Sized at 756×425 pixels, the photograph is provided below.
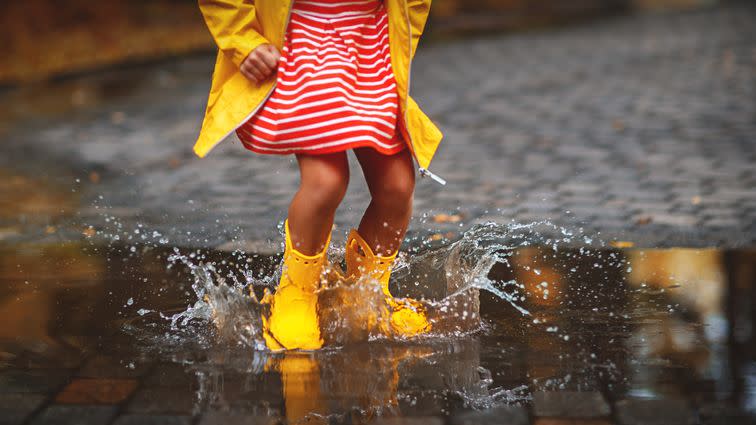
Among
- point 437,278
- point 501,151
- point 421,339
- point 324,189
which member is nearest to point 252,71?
point 324,189

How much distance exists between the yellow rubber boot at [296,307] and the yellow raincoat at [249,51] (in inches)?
16.6

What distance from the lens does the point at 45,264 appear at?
14.9 ft

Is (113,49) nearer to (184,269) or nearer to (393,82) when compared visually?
(184,269)

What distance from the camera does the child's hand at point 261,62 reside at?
3213 mm

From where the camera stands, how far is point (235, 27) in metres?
3.28

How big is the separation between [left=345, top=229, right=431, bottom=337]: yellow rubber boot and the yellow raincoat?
46 centimetres

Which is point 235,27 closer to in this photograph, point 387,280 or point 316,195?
point 316,195

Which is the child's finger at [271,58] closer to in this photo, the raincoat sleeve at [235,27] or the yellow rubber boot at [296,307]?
the raincoat sleeve at [235,27]

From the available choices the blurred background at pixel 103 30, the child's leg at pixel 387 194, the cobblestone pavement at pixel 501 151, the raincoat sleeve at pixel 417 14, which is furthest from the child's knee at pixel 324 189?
the blurred background at pixel 103 30

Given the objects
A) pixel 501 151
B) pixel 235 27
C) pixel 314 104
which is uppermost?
pixel 501 151

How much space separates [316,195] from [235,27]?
1.94ft

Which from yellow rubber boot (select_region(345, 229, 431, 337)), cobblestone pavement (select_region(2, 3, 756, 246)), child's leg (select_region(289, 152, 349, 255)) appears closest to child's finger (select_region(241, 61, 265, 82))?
child's leg (select_region(289, 152, 349, 255))

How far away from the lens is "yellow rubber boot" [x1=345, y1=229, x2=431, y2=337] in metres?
3.53

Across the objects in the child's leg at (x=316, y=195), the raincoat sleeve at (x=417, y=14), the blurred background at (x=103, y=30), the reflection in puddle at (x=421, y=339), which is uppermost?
the blurred background at (x=103, y=30)
